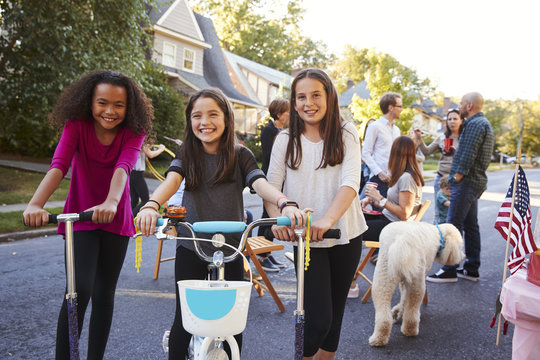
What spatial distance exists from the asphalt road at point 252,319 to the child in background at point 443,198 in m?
1.01

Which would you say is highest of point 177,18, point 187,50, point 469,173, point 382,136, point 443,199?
point 177,18

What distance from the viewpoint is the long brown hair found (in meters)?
4.61

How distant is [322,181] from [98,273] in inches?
62.5

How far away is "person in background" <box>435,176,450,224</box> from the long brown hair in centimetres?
165

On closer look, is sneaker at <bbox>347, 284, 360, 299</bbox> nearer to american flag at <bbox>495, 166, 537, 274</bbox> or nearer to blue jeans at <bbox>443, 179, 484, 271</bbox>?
blue jeans at <bbox>443, 179, 484, 271</bbox>

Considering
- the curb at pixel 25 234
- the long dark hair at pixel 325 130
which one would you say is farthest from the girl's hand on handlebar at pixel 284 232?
the curb at pixel 25 234

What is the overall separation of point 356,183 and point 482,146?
11.6ft

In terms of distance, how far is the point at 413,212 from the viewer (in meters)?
4.98

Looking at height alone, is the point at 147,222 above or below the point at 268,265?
above

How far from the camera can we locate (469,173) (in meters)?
5.09

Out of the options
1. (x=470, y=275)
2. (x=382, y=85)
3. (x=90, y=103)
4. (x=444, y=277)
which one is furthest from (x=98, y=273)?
(x=382, y=85)

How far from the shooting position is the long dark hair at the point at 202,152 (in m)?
2.36

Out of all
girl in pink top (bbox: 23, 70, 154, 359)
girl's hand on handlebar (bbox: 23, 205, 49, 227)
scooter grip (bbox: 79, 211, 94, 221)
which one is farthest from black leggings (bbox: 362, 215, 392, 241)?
girl's hand on handlebar (bbox: 23, 205, 49, 227)

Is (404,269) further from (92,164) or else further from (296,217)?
(92,164)
